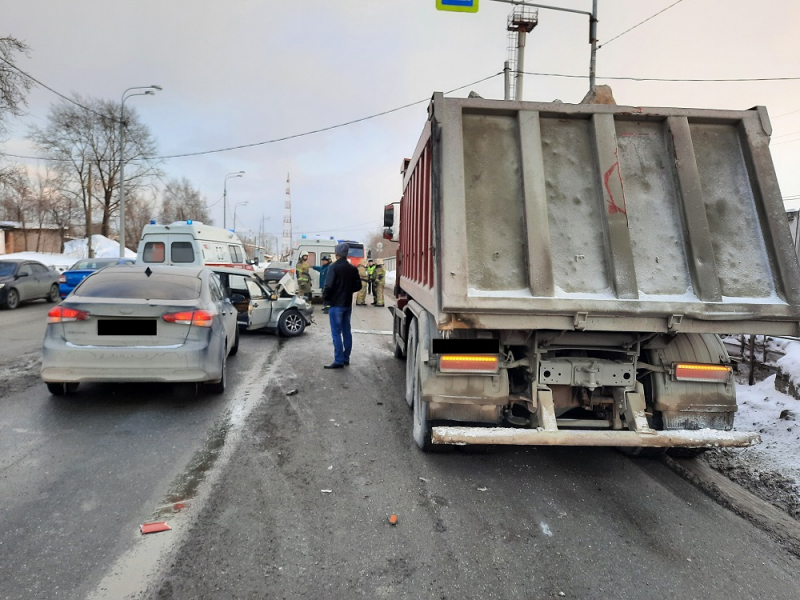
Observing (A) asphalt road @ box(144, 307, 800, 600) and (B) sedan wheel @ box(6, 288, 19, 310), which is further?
(B) sedan wheel @ box(6, 288, 19, 310)

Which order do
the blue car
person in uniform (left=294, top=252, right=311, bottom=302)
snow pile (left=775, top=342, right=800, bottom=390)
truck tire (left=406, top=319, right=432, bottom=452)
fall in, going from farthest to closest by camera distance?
person in uniform (left=294, top=252, right=311, bottom=302)
the blue car
snow pile (left=775, top=342, right=800, bottom=390)
truck tire (left=406, top=319, right=432, bottom=452)

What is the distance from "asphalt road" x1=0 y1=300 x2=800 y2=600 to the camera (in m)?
2.67

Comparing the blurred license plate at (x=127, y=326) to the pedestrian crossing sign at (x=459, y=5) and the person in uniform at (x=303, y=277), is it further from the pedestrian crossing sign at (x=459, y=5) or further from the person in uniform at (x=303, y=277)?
the person in uniform at (x=303, y=277)

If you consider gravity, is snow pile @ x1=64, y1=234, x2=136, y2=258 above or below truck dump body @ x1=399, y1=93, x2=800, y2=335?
above

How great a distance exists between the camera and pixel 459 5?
8.55 meters

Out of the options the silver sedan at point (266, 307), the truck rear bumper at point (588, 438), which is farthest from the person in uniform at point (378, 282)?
the truck rear bumper at point (588, 438)

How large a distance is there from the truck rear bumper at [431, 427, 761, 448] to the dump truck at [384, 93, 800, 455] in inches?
0.5

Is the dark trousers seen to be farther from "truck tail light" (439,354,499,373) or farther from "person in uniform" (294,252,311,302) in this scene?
"person in uniform" (294,252,311,302)

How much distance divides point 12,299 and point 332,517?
54.5 feet

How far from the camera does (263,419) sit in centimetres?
535

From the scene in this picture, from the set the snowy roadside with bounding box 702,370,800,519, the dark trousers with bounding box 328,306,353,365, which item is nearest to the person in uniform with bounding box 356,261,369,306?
the dark trousers with bounding box 328,306,353,365

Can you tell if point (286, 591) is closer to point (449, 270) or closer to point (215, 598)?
point (215, 598)

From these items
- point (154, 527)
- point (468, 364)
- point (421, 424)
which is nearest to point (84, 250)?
point (421, 424)

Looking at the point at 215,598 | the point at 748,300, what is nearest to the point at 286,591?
the point at 215,598
